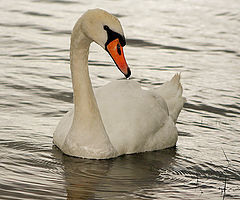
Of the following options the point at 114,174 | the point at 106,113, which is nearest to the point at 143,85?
the point at 106,113

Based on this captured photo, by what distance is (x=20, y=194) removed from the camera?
6488mm

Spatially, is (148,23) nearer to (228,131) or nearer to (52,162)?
(228,131)

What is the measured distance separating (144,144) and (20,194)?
179cm

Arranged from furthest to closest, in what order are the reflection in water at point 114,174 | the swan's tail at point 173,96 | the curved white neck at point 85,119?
1. the swan's tail at point 173,96
2. the curved white neck at point 85,119
3. the reflection in water at point 114,174

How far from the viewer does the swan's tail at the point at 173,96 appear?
864cm

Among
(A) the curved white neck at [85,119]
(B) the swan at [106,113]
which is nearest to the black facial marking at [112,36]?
(B) the swan at [106,113]

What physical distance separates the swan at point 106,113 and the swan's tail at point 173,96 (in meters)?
0.24

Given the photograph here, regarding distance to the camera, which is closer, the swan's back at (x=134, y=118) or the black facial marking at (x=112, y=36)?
the black facial marking at (x=112, y=36)

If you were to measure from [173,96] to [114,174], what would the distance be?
183cm

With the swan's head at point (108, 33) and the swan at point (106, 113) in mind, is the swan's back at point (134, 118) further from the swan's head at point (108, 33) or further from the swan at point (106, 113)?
the swan's head at point (108, 33)

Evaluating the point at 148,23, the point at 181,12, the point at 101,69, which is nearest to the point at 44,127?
the point at 101,69

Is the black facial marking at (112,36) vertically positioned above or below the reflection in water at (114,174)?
above

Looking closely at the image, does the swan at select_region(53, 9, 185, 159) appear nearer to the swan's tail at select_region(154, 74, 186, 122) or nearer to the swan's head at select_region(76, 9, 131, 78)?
the swan's head at select_region(76, 9, 131, 78)

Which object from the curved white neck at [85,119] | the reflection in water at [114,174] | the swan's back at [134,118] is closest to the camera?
the reflection in water at [114,174]
